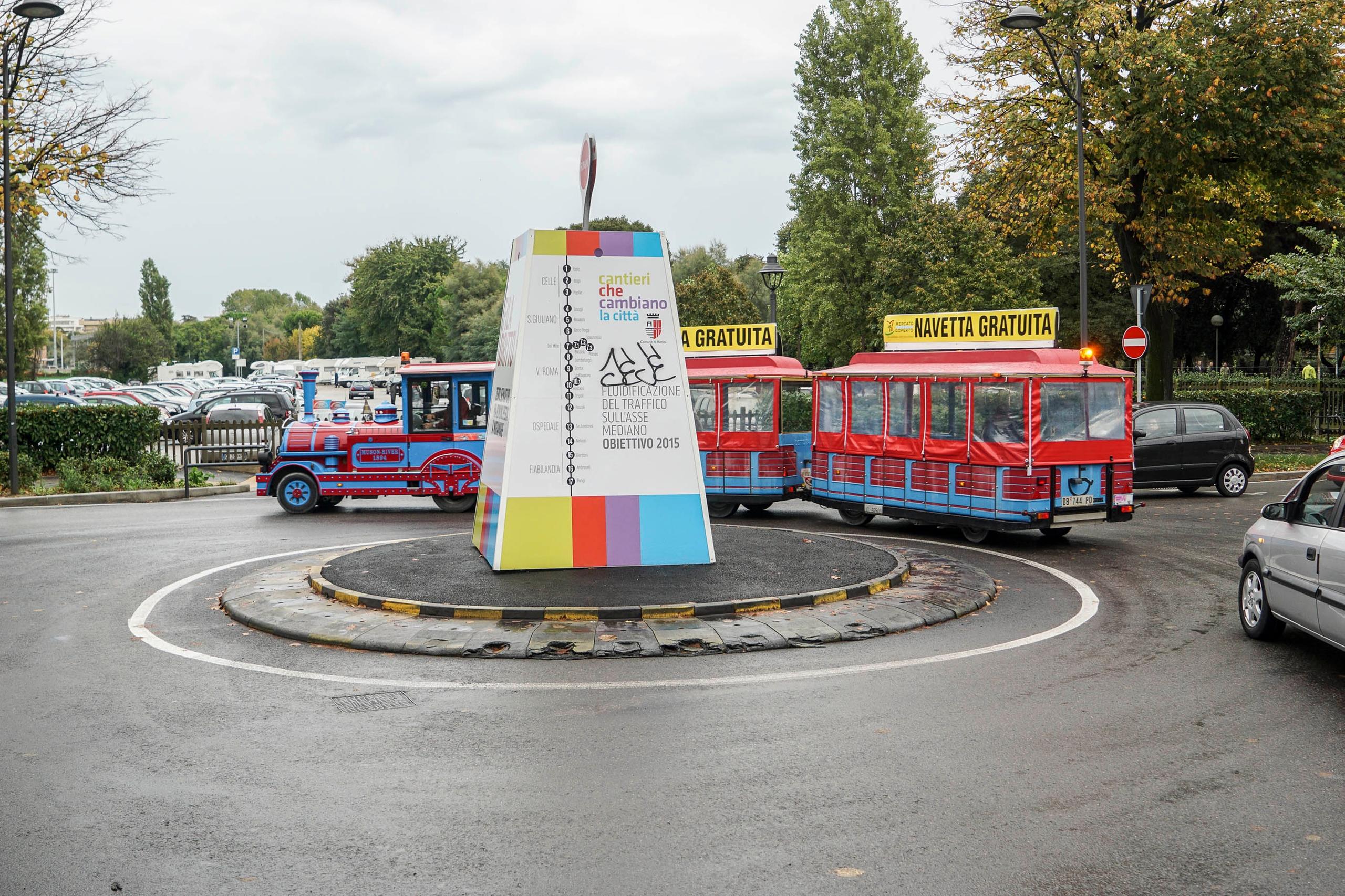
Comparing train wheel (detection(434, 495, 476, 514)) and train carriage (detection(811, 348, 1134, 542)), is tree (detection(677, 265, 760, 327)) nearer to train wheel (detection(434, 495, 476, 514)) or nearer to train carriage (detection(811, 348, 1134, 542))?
train wheel (detection(434, 495, 476, 514))

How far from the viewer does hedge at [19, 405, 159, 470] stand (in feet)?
76.5

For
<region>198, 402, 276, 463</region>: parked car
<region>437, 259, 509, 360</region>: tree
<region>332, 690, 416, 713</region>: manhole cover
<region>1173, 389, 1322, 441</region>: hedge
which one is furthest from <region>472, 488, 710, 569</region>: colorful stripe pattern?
<region>437, 259, 509, 360</region>: tree

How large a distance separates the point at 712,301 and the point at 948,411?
35.7 m

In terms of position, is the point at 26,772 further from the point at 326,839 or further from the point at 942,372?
the point at 942,372

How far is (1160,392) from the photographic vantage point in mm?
27672

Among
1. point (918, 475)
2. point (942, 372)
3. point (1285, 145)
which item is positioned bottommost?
point (918, 475)

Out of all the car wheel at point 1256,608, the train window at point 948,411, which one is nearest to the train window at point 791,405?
the train window at point 948,411

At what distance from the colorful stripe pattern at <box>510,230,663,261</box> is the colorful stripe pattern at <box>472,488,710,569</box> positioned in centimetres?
247

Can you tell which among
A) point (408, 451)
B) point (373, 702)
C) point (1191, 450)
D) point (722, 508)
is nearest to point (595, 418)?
point (373, 702)

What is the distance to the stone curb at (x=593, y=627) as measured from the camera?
340 inches

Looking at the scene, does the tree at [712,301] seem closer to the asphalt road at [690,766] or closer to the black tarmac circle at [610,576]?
the black tarmac circle at [610,576]

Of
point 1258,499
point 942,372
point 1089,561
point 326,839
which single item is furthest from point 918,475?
point 326,839

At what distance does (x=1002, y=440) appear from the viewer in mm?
14391

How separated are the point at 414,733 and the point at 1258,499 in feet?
57.5
